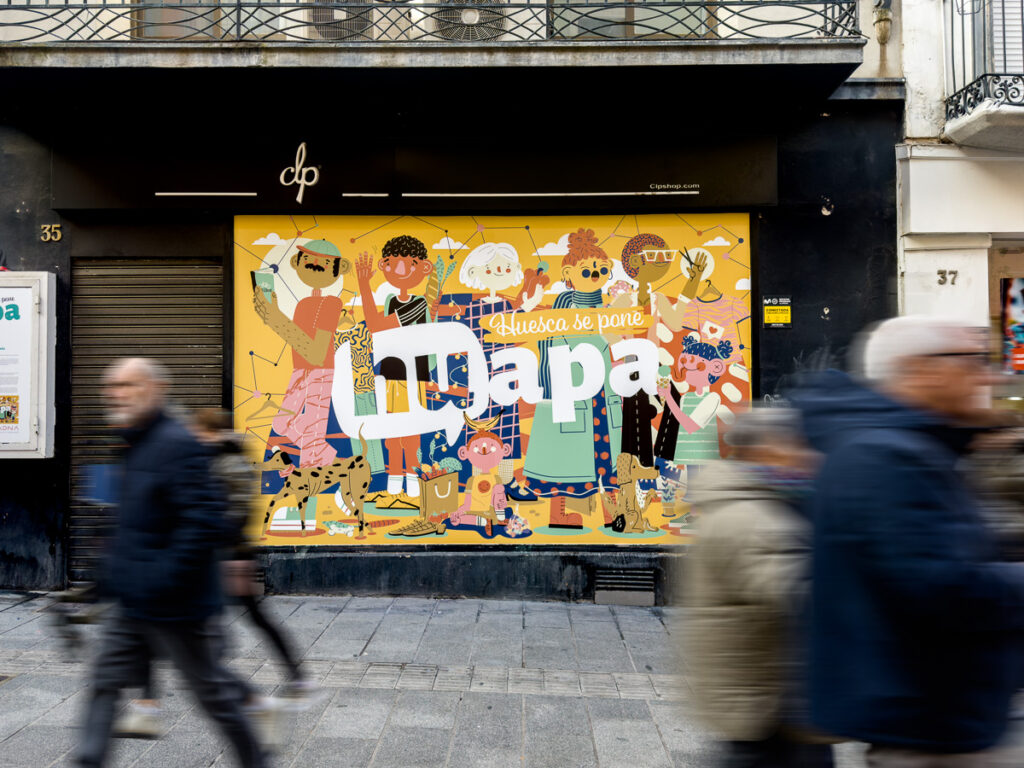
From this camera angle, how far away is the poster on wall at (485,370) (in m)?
7.32

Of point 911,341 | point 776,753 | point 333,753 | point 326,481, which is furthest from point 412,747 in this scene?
point 326,481

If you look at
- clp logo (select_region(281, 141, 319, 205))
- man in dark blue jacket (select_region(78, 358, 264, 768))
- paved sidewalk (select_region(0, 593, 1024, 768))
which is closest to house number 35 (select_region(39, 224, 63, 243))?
clp logo (select_region(281, 141, 319, 205))

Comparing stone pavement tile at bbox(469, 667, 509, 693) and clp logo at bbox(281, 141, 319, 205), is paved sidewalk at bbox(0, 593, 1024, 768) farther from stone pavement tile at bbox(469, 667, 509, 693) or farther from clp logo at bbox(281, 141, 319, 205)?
clp logo at bbox(281, 141, 319, 205)

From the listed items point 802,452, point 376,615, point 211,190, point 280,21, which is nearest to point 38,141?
point 211,190

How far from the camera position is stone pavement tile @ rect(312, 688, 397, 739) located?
425 centimetres

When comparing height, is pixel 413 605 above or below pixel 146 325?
below

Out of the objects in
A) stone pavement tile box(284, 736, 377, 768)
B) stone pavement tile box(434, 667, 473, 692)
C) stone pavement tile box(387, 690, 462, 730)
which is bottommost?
stone pavement tile box(434, 667, 473, 692)

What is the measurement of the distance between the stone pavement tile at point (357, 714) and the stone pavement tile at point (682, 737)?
62.6 inches

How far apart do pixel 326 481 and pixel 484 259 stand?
2.62 m

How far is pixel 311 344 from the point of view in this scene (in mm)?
7402

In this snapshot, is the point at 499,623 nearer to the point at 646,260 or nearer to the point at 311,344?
the point at 311,344

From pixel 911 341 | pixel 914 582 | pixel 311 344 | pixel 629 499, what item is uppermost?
pixel 311 344

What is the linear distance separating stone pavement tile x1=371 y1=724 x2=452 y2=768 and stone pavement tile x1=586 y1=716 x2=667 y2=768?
32.8 inches

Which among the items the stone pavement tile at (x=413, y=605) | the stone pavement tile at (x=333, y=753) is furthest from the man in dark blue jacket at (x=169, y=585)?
the stone pavement tile at (x=413, y=605)
